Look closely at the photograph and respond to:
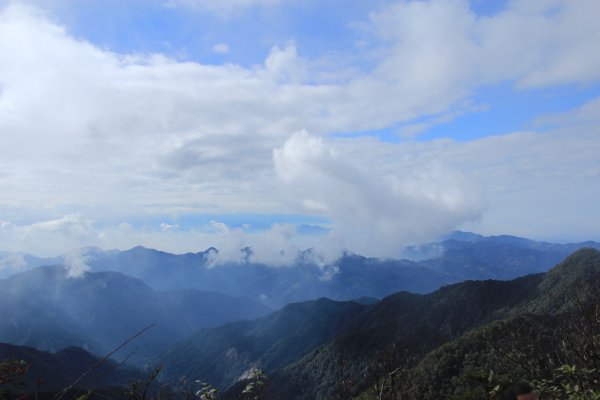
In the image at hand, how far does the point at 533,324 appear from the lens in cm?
14488

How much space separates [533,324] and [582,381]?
148m

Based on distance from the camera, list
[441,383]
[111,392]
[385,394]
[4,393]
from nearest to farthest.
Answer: [4,393] < [385,394] < [441,383] < [111,392]

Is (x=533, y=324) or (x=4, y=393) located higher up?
(x=4, y=393)

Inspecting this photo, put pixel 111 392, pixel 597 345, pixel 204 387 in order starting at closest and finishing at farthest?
pixel 204 387 → pixel 597 345 → pixel 111 392

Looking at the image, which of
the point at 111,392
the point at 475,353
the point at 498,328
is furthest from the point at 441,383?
the point at 111,392

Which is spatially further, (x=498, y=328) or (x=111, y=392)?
(x=111, y=392)

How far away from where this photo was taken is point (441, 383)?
13250 centimetres

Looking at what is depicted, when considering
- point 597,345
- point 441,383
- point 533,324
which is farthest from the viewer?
point 533,324

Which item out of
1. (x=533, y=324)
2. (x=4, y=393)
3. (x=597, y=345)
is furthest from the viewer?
(x=533, y=324)

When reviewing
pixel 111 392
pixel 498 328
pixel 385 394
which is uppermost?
pixel 385 394

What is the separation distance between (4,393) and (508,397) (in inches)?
411

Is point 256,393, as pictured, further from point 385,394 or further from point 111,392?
point 111,392

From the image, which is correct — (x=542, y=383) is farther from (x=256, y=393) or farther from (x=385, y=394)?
(x=256, y=393)

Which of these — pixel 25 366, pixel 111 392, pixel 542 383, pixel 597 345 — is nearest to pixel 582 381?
pixel 542 383
